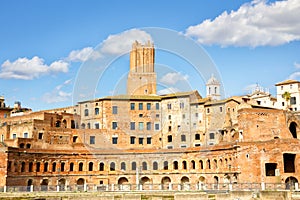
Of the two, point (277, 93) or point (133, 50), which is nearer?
point (133, 50)

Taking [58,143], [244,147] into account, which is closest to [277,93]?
[244,147]

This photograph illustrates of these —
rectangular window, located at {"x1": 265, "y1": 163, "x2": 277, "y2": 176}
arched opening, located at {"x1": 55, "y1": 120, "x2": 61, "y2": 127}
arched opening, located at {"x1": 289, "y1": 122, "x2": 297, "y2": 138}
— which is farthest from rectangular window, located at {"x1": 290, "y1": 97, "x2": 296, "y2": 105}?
arched opening, located at {"x1": 55, "y1": 120, "x2": 61, "y2": 127}

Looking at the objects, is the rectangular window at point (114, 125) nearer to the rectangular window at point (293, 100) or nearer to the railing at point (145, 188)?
the railing at point (145, 188)

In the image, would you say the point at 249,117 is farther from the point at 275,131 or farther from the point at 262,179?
the point at 262,179

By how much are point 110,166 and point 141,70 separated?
21057 mm

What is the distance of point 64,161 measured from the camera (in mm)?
64188

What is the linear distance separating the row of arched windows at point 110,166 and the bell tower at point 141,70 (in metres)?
13.6

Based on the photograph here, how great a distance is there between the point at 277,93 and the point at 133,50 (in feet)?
104

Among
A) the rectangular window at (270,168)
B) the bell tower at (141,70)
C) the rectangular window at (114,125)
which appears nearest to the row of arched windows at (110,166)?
the rectangular window at (270,168)

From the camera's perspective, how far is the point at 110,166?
66188 mm

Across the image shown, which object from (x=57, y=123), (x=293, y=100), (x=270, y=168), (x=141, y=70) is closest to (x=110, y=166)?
→ (x=57, y=123)

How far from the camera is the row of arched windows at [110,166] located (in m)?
58.7

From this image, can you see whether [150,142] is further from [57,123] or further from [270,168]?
[270,168]

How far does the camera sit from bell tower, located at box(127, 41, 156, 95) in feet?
238
